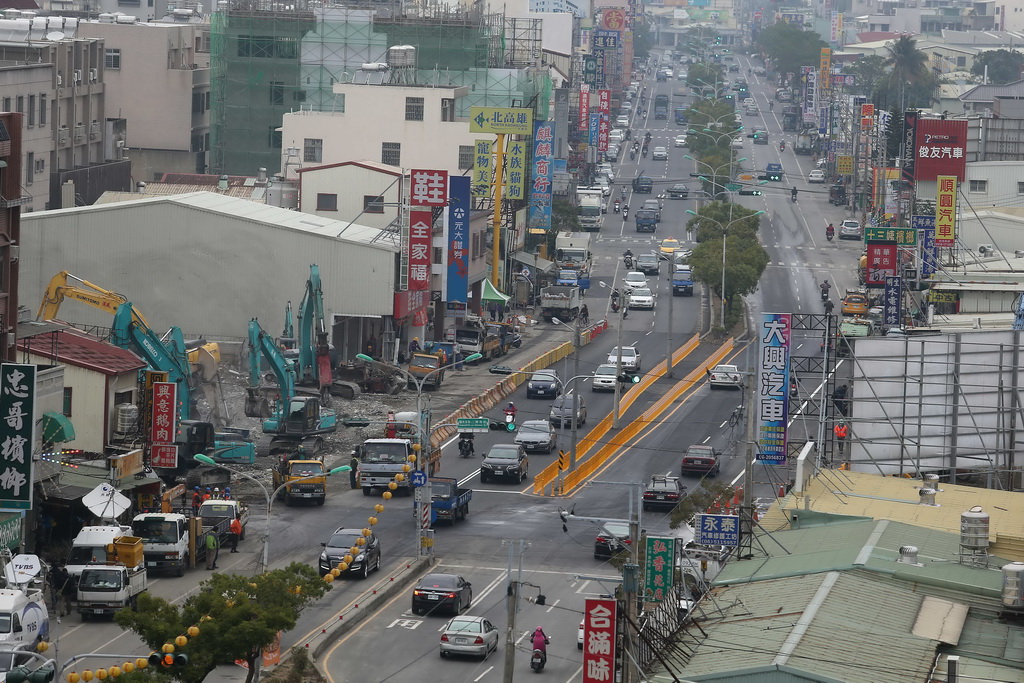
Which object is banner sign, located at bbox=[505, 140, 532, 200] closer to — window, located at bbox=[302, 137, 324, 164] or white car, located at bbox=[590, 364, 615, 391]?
window, located at bbox=[302, 137, 324, 164]

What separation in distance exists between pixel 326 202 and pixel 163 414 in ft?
145

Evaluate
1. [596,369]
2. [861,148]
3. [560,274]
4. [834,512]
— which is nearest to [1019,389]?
[834,512]

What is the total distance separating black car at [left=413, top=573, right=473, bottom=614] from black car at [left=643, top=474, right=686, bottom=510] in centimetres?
1541

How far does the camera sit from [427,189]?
94500 millimetres

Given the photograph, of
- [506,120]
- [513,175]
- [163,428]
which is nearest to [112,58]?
[513,175]

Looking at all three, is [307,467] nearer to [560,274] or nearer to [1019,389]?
[1019,389]

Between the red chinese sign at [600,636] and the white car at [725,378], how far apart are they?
55.9 metres

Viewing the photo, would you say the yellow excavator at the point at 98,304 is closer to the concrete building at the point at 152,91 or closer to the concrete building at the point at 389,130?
the concrete building at the point at 389,130

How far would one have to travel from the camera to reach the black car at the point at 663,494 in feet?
222

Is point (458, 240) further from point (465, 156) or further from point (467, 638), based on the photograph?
point (467, 638)

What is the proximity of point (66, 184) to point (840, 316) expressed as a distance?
4611cm

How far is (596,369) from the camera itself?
9488 centimetres

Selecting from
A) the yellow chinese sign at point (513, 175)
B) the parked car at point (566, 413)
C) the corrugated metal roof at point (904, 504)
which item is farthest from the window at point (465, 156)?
the corrugated metal roof at point (904, 504)

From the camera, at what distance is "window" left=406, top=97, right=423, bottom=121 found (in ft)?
399
